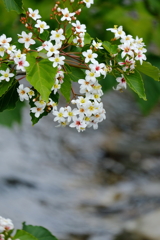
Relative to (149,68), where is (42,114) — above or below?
below

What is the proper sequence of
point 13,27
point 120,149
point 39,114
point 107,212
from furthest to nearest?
point 120,149 < point 107,212 < point 13,27 < point 39,114

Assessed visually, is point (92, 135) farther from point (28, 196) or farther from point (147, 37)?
point (147, 37)

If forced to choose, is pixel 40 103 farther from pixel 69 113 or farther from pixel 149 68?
pixel 149 68

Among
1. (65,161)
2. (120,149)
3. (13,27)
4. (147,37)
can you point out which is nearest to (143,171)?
(120,149)

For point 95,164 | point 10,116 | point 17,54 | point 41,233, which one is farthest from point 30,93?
point 95,164

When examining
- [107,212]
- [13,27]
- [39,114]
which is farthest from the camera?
[107,212]

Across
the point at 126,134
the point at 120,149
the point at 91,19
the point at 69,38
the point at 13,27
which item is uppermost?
the point at 126,134
